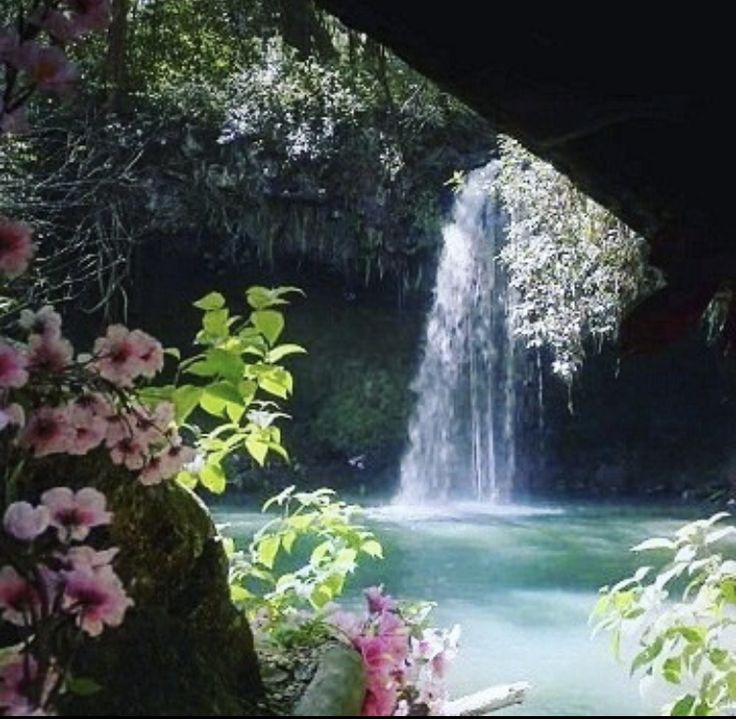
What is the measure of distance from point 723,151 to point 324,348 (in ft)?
42.6

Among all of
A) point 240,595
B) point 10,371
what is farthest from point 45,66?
point 240,595

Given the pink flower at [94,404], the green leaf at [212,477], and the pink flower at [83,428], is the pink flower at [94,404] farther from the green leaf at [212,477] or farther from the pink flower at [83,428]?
the green leaf at [212,477]

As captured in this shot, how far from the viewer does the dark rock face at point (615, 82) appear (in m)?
0.93

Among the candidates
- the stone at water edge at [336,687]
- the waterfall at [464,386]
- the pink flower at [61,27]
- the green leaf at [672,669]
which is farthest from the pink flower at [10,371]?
the waterfall at [464,386]

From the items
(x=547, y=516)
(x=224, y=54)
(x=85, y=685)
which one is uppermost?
(x=224, y=54)

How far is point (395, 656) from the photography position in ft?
5.39

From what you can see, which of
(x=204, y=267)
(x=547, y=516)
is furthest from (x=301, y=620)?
(x=204, y=267)

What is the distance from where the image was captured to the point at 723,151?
37.2 inches

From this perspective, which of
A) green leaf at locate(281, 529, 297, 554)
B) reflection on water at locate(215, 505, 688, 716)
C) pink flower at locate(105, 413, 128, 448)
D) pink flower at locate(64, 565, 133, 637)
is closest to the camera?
pink flower at locate(64, 565, 133, 637)

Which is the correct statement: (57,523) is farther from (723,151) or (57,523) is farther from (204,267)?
(204,267)

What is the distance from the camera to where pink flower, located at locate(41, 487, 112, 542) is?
88 cm

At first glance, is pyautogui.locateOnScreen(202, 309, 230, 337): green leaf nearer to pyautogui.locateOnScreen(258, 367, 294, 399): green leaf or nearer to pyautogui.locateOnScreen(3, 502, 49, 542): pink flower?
pyautogui.locateOnScreen(258, 367, 294, 399): green leaf

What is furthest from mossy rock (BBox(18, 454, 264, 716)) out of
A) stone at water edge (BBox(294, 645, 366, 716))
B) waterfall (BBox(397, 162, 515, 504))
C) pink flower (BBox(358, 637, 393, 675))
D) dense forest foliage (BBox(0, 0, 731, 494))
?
waterfall (BBox(397, 162, 515, 504))

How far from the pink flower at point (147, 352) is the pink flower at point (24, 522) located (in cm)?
33
